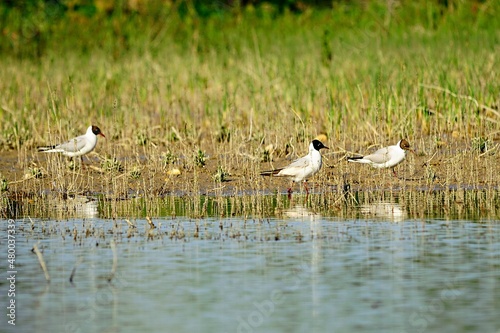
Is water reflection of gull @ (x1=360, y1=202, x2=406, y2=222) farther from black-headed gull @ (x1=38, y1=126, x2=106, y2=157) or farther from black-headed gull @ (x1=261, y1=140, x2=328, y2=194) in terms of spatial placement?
black-headed gull @ (x1=38, y1=126, x2=106, y2=157)

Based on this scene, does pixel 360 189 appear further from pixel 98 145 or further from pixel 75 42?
pixel 75 42

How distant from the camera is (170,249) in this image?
A: 339 inches

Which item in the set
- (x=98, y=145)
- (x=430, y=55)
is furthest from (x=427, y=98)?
(x=98, y=145)

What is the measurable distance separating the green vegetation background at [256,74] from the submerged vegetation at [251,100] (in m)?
0.04

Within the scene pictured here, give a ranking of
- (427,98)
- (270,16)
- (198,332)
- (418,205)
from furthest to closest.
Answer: (270,16), (427,98), (418,205), (198,332)

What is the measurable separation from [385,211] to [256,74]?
7.03m

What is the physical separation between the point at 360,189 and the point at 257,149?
1.72 meters

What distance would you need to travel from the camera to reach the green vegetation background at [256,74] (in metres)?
14.7

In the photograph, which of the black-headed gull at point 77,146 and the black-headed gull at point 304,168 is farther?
the black-headed gull at point 77,146
